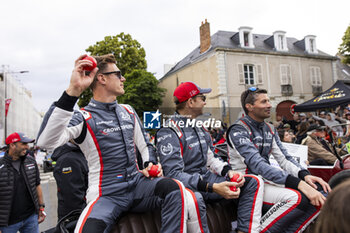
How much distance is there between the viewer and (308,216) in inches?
97.1

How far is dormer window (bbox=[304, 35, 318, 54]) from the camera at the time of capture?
84.1 feet

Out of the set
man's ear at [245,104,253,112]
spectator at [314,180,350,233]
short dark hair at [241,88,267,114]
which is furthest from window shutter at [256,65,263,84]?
spectator at [314,180,350,233]

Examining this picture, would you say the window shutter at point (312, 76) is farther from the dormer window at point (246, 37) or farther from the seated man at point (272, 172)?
the seated man at point (272, 172)

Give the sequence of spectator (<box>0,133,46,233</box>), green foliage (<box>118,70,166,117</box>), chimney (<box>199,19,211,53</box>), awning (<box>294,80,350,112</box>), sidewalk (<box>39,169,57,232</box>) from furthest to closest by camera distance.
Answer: green foliage (<box>118,70,166,117</box>)
chimney (<box>199,19,211,53</box>)
awning (<box>294,80,350,112</box>)
sidewalk (<box>39,169,57,232</box>)
spectator (<box>0,133,46,233</box>)

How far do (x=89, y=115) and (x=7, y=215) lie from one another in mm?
2615

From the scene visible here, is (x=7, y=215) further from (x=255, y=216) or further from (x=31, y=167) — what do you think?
(x=255, y=216)

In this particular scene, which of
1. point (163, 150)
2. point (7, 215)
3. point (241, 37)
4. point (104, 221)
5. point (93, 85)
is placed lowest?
point (7, 215)

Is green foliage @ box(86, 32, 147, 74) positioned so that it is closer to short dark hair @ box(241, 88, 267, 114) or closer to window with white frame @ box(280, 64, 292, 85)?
window with white frame @ box(280, 64, 292, 85)

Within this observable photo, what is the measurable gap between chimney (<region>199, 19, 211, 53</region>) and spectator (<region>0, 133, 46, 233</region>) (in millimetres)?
21275

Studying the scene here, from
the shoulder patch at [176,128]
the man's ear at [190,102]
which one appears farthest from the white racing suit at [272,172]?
the shoulder patch at [176,128]

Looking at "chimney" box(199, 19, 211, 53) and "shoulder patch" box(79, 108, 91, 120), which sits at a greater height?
"chimney" box(199, 19, 211, 53)

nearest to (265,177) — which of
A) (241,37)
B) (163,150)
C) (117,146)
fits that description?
(163,150)

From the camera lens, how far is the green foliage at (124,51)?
90.3 ft

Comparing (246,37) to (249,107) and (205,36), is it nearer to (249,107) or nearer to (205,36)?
(205,36)
